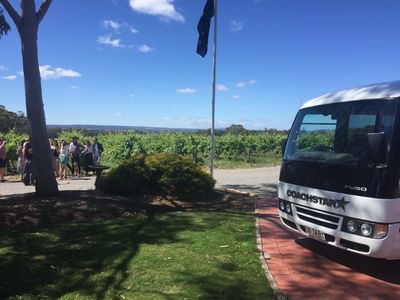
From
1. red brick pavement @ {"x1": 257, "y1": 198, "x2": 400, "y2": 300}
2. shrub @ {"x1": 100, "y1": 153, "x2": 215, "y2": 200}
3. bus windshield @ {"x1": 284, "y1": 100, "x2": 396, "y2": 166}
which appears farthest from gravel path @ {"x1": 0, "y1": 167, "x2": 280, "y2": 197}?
bus windshield @ {"x1": 284, "y1": 100, "x2": 396, "y2": 166}

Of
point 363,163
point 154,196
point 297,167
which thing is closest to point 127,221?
point 154,196

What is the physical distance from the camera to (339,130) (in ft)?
18.8

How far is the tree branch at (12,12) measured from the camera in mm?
8766

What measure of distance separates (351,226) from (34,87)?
273 inches

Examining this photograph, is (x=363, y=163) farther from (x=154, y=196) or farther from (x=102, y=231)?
(x=154, y=196)

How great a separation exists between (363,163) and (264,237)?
8.60 ft

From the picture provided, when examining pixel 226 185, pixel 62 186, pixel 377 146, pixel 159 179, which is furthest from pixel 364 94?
pixel 62 186

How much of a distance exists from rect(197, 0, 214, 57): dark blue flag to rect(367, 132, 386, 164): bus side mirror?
8.90 m

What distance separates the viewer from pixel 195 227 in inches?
296

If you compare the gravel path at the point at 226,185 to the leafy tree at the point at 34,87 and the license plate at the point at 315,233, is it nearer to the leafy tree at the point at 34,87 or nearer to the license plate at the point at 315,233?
the leafy tree at the point at 34,87

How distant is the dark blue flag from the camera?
1284cm

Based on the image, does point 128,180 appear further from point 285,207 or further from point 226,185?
point 226,185

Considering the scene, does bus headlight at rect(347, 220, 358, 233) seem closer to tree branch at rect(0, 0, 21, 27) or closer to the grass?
the grass

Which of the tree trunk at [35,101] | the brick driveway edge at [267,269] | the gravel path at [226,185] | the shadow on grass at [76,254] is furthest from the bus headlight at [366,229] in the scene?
the gravel path at [226,185]
